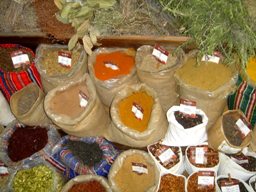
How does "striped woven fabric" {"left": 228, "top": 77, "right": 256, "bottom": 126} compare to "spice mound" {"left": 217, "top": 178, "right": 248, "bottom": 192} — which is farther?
"spice mound" {"left": 217, "top": 178, "right": 248, "bottom": 192}

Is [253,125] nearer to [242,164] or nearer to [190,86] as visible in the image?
[242,164]

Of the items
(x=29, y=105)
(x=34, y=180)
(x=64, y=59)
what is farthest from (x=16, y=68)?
(x=34, y=180)

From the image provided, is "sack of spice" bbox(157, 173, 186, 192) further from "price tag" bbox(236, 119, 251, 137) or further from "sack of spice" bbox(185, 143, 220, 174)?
"price tag" bbox(236, 119, 251, 137)

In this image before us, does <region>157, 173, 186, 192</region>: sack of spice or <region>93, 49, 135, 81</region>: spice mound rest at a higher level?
<region>93, 49, 135, 81</region>: spice mound

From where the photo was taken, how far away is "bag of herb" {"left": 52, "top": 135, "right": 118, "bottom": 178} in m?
2.65

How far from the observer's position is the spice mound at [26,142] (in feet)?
9.14

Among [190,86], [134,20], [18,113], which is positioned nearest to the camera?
[190,86]

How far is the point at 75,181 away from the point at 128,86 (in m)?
0.84

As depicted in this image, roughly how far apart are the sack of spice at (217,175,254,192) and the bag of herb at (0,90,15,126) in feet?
6.02

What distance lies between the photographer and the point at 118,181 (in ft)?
8.45

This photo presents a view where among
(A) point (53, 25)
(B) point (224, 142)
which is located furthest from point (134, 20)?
(B) point (224, 142)

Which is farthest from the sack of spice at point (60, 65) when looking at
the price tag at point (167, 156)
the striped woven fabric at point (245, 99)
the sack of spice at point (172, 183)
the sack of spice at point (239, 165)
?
the sack of spice at point (239, 165)

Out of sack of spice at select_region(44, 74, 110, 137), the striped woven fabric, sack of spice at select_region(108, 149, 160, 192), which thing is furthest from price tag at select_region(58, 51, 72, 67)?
the striped woven fabric

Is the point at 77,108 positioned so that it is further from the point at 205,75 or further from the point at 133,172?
the point at 205,75
